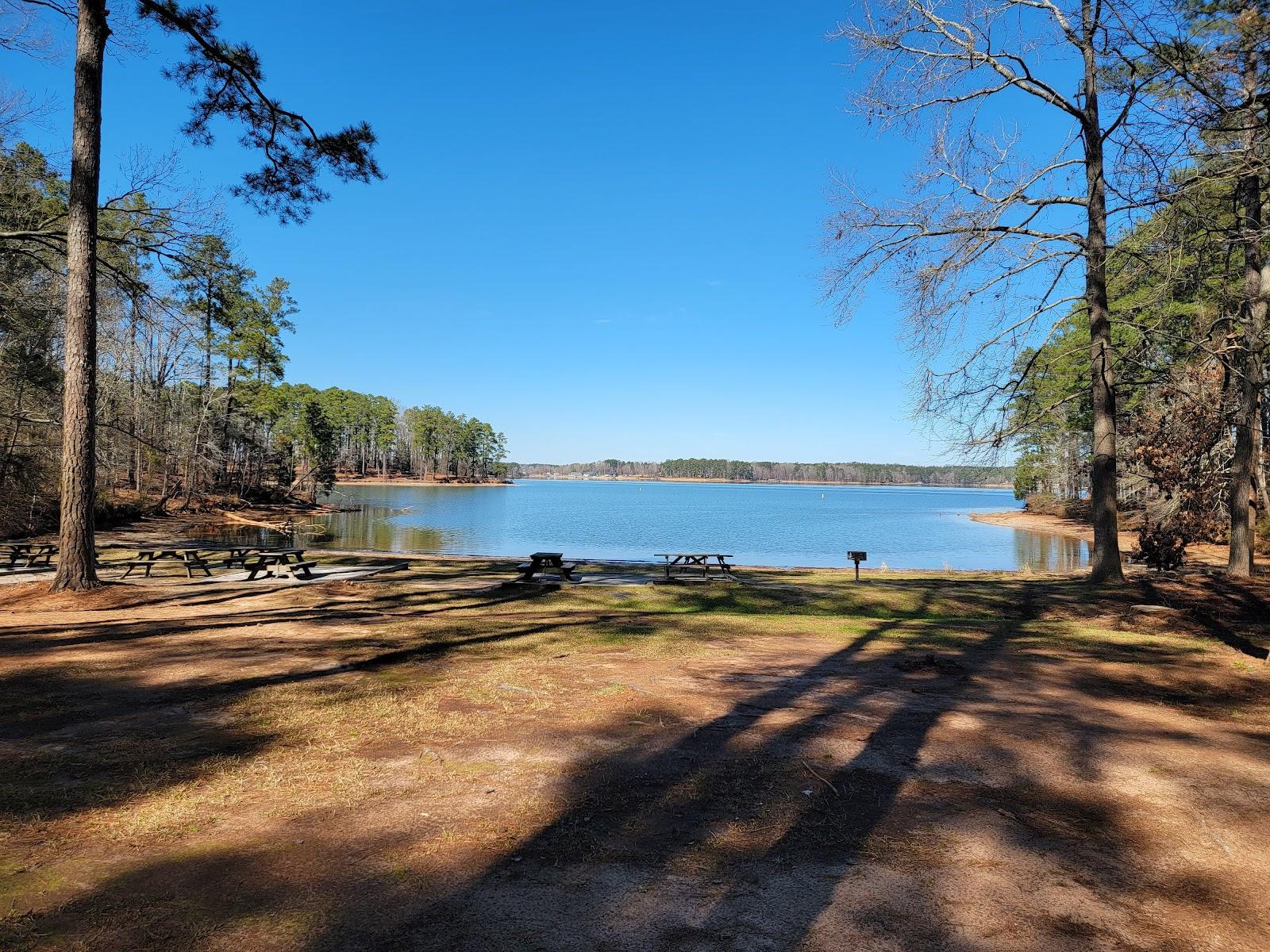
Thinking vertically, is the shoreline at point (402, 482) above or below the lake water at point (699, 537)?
above

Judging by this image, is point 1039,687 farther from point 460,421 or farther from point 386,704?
point 460,421

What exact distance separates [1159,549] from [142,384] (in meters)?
45.7

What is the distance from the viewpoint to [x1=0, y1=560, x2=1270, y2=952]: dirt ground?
2.81 meters

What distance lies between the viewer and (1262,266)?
1386 centimetres

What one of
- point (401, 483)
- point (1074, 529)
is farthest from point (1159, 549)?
point (401, 483)

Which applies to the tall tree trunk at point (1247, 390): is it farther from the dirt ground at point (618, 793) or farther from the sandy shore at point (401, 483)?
the sandy shore at point (401, 483)

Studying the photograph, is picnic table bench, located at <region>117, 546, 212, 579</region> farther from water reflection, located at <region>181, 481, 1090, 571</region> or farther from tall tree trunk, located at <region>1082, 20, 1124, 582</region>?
tall tree trunk, located at <region>1082, 20, 1124, 582</region>

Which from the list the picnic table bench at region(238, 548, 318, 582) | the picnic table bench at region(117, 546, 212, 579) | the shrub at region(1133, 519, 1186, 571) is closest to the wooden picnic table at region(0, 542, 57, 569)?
the picnic table bench at region(117, 546, 212, 579)

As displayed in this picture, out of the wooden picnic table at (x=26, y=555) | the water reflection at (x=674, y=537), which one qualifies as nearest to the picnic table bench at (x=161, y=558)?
the wooden picnic table at (x=26, y=555)

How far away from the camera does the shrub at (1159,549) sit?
1903 centimetres

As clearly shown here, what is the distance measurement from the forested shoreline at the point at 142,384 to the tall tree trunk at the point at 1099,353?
51.2ft

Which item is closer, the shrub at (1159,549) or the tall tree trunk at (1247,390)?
the tall tree trunk at (1247,390)

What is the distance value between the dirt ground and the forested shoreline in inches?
332

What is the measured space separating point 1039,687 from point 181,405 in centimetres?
4442
